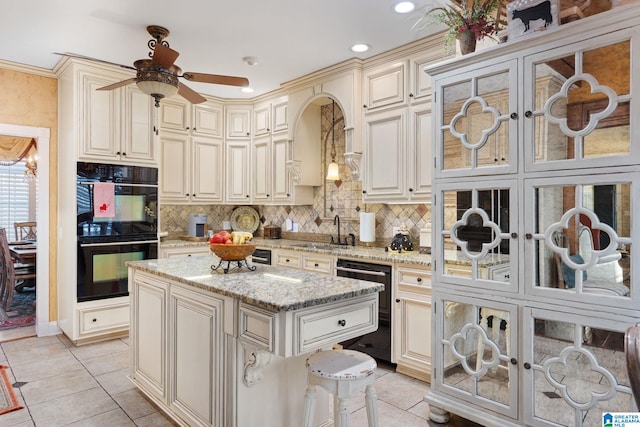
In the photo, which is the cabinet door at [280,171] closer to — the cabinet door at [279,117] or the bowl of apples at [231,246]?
the cabinet door at [279,117]

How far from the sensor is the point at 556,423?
1.93 m

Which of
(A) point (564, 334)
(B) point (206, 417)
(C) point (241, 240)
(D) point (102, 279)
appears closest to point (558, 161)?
(A) point (564, 334)

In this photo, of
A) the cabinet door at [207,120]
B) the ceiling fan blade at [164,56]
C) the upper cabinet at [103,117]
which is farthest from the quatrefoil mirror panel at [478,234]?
the cabinet door at [207,120]

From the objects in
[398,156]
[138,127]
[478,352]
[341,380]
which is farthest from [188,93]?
[478,352]

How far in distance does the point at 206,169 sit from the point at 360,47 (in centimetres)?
252

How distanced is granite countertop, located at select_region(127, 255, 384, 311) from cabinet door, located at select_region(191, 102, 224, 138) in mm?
2664

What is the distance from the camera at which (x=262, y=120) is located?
4926 millimetres

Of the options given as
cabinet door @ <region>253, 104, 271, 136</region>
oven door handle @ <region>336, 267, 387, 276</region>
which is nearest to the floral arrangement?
oven door handle @ <region>336, 267, 387, 276</region>

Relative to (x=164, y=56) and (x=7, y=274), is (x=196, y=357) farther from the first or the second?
(x=7, y=274)

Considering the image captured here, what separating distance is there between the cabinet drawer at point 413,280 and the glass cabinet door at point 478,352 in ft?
1.87

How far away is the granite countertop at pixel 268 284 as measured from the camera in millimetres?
1713

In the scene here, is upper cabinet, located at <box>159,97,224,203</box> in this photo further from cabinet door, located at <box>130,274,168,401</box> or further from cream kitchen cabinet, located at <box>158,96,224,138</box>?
cabinet door, located at <box>130,274,168,401</box>

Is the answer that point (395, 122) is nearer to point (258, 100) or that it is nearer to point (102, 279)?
point (258, 100)

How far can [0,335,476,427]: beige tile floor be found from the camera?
2441 millimetres
